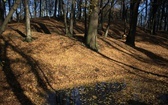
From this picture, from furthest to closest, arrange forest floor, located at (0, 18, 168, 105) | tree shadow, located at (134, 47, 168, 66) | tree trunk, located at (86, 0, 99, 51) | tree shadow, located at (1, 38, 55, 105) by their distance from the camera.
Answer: tree shadow, located at (134, 47, 168, 66) < tree trunk, located at (86, 0, 99, 51) < forest floor, located at (0, 18, 168, 105) < tree shadow, located at (1, 38, 55, 105)

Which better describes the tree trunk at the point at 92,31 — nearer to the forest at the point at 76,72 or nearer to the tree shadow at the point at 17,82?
the forest at the point at 76,72

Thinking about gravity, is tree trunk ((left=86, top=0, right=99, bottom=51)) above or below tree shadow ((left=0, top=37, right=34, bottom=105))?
above

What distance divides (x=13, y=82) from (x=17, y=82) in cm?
19

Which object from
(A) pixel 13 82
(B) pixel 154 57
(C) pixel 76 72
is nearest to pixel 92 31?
(C) pixel 76 72

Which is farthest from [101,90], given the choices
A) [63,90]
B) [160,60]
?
[160,60]

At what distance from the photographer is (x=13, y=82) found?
1071 cm

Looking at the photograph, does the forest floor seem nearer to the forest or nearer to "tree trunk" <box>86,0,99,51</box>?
the forest

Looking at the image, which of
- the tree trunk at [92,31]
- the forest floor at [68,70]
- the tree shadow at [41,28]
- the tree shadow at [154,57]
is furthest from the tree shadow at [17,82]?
the tree shadow at [41,28]

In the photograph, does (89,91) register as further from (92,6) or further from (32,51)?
(92,6)

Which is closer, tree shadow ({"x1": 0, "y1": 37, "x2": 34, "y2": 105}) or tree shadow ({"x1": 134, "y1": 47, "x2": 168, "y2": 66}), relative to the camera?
tree shadow ({"x1": 0, "y1": 37, "x2": 34, "y2": 105})

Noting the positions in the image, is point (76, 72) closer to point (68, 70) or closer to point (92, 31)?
point (68, 70)

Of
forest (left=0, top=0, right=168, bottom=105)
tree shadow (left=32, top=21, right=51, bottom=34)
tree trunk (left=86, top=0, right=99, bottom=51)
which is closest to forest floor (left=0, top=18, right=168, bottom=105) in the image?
forest (left=0, top=0, right=168, bottom=105)

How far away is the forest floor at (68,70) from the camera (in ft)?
32.5

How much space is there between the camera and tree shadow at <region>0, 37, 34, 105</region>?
909cm
